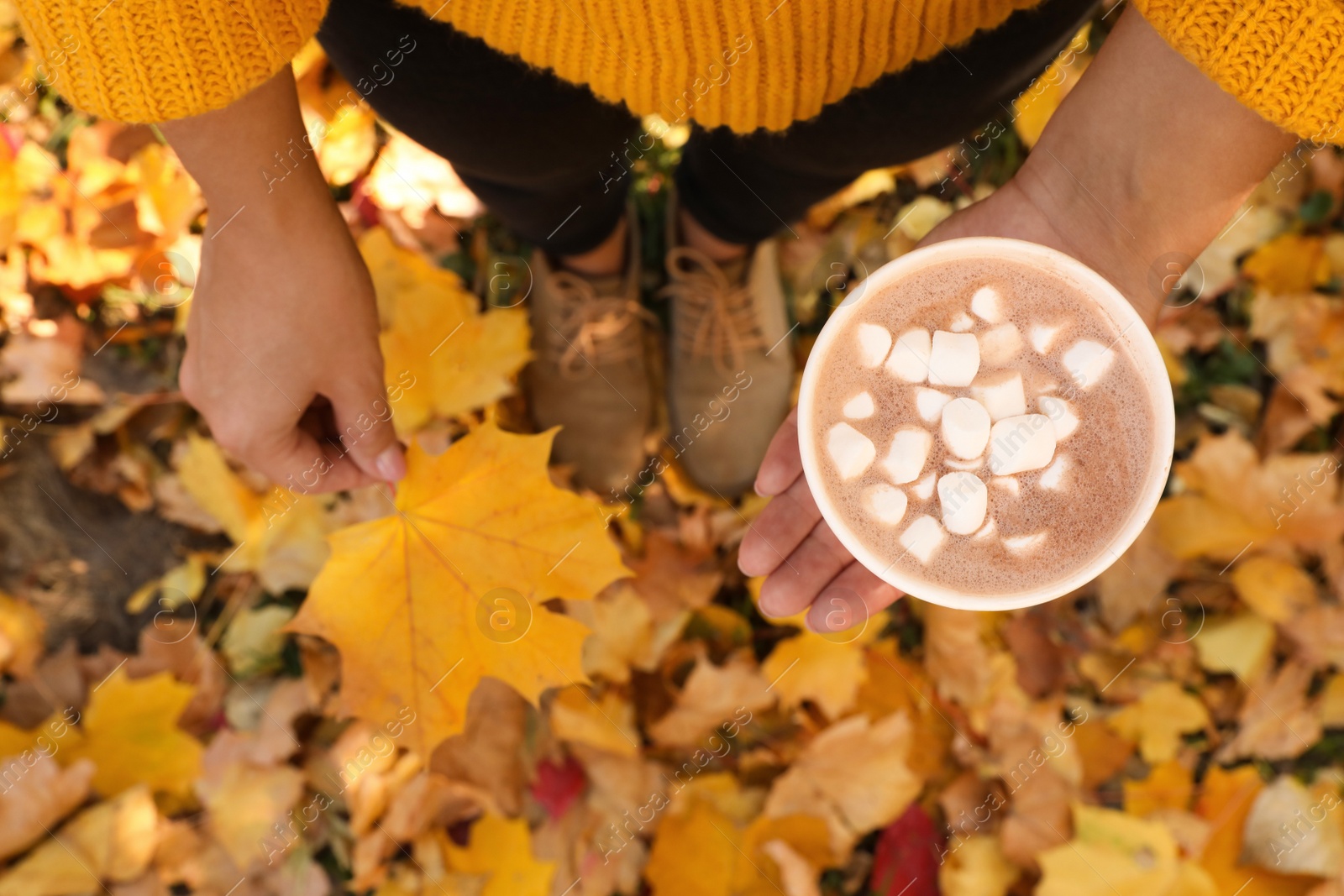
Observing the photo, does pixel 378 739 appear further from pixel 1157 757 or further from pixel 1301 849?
pixel 1301 849

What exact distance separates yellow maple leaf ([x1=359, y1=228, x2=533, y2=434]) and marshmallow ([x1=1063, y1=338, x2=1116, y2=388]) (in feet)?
3.56

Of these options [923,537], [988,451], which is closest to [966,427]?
[988,451]

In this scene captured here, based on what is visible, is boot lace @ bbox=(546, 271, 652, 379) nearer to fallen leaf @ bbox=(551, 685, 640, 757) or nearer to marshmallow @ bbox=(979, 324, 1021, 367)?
fallen leaf @ bbox=(551, 685, 640, 757)

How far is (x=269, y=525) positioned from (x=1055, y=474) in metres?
1.54

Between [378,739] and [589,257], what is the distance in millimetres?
1070

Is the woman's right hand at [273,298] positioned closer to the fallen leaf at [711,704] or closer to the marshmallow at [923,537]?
the marshmallow at [923,537]

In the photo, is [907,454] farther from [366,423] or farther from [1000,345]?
[366,423]

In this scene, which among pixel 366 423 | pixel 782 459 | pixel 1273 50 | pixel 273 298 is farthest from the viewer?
pixel 782 459

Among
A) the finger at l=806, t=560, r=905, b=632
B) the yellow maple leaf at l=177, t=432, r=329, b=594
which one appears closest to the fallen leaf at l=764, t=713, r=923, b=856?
the finger at l=806, t=560, r=905, b=632

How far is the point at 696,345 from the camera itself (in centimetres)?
193

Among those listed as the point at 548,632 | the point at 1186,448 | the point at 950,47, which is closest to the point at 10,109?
the point at 548,632

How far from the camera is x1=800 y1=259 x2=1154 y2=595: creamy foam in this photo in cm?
103

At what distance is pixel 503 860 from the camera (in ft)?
5.39

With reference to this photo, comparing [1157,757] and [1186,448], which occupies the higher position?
[1186,448]
